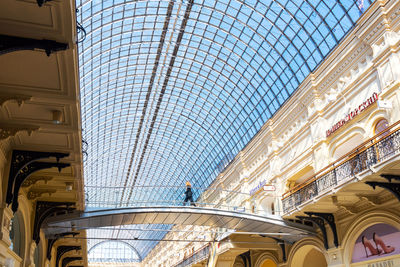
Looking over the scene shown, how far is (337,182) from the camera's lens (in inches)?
726

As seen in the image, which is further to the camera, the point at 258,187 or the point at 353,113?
the point at 258,187

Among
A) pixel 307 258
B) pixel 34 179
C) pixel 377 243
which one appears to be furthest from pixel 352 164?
pixel 34 179

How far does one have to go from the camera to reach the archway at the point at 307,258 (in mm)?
26125

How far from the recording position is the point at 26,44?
7.91 metres

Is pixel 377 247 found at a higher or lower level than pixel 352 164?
lower

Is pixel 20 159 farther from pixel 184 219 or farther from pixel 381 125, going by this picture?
pixel 381 125

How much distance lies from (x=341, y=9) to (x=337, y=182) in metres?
10.2

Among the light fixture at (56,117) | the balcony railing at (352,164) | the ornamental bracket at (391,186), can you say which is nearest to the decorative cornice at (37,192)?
the light fixture at (56,117)

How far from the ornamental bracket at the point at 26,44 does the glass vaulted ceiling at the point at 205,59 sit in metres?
14.3

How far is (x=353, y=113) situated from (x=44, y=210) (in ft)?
51.1

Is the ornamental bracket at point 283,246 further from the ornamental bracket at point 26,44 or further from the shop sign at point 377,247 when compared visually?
the ornamental bracket at point 26,44

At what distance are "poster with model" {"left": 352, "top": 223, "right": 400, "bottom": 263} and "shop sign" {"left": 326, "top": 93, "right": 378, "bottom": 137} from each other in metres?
5.10

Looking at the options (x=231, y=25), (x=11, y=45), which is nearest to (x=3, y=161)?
(x=11, y=45)

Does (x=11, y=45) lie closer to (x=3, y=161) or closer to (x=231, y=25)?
(x=3, y=161)
